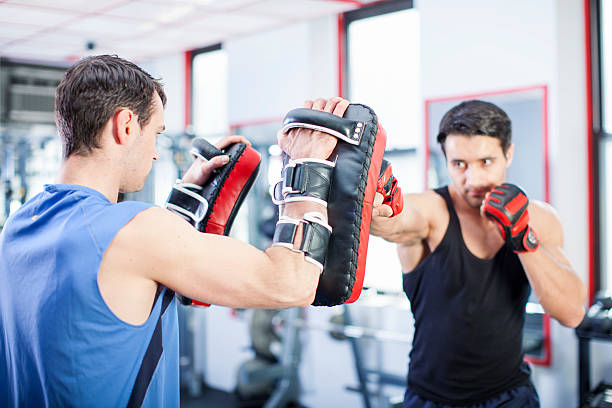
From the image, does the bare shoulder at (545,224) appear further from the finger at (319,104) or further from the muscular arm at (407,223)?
the finger at (319,104)

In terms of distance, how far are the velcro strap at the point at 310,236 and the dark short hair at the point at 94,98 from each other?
435mm

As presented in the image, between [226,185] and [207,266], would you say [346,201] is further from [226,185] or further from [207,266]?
[226,185]

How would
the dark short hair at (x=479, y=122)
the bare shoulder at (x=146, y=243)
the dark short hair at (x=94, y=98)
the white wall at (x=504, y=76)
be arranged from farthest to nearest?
1. the white wall at (x=504, y=76)
2. the dark short hair at (x=479, y=122)
3. the dark short hair at (x=94, y=98)
4. the bare shoulder at (x=146, y=243)

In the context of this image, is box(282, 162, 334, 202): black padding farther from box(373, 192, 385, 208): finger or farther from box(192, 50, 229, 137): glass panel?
box(192, 50, 229, 137): glass panel

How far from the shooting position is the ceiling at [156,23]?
3596mm

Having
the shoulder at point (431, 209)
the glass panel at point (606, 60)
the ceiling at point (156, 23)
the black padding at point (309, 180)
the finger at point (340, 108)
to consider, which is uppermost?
the ceiling at point (156, 23)

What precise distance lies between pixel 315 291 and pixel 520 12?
268 cm

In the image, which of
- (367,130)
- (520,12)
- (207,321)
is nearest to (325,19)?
(520,12)

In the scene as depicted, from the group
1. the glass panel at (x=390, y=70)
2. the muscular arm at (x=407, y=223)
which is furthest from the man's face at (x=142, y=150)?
the glass panel at (x=390, y=70)

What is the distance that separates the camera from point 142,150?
139cm

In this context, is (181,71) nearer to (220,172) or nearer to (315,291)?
(220,172)

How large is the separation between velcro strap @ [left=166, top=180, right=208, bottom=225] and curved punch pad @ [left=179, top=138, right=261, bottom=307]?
17mm

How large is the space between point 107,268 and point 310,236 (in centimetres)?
44

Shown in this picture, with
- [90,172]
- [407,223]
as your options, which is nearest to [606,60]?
[407,223]
